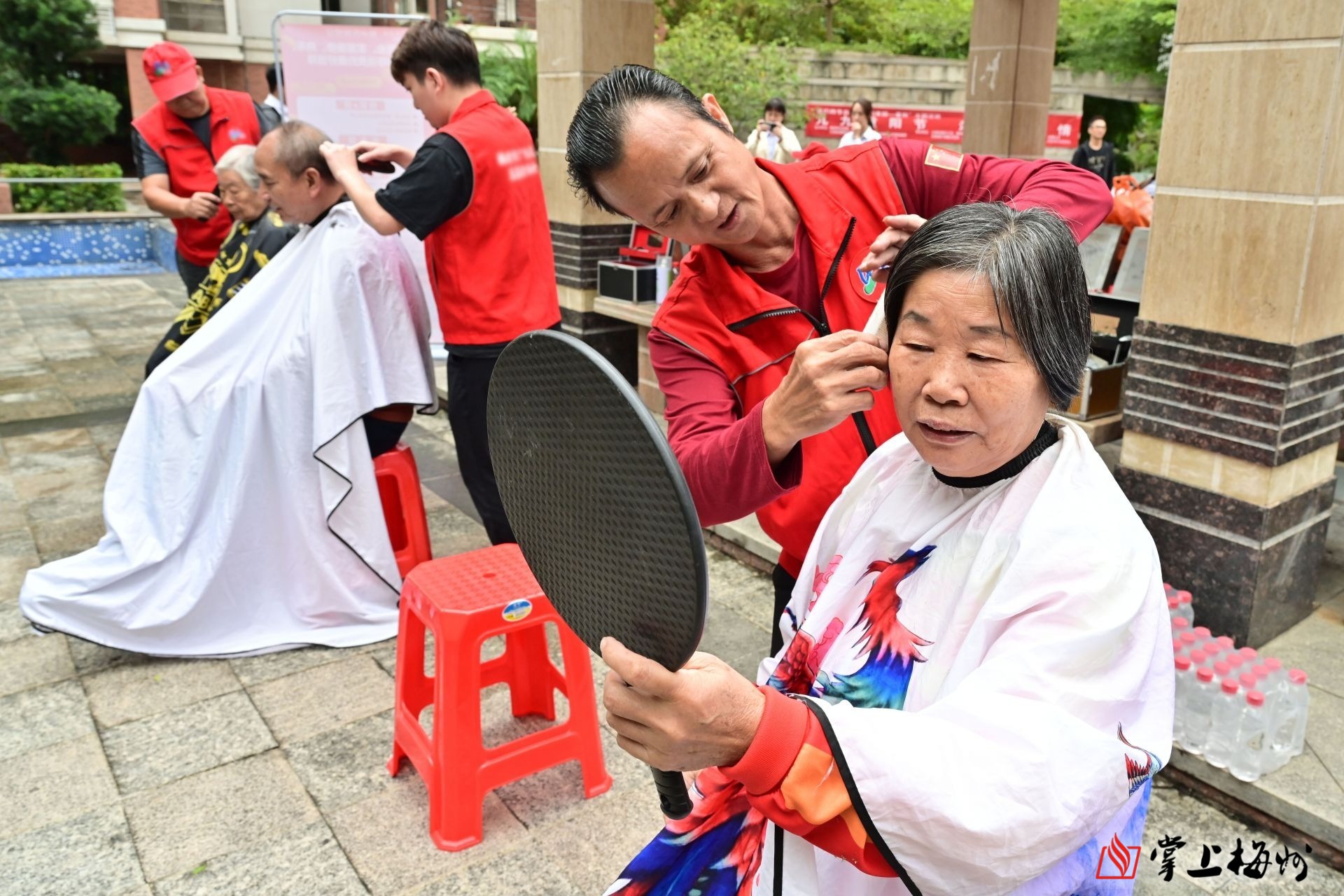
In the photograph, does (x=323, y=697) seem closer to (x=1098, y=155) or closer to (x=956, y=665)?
(x=956, y=665)

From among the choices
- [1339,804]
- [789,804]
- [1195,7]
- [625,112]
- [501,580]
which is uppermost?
[1195,7]

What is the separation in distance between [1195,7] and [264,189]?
2.94m

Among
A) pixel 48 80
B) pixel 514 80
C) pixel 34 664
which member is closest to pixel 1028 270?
pixel 34 664

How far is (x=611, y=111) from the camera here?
1.43 metres

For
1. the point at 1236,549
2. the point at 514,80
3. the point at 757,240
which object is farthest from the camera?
the point at 514,80

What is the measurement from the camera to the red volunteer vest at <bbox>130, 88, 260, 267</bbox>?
4770 millimetres

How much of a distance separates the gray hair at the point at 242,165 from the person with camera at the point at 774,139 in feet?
19.5

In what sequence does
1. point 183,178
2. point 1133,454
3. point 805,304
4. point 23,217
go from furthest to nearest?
1. point 23,217
2. point 183,178
3. point 1133,454
4. point 805,304

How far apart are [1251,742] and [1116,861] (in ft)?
5.12

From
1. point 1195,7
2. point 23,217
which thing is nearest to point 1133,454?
point 1195,7

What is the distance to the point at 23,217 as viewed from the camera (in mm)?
12789

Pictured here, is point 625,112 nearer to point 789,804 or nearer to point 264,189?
point 789,804

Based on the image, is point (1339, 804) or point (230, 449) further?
point (230, 449)

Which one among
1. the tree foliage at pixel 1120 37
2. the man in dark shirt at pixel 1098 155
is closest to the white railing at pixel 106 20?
the man in dark shirt at pixel 1098 155
